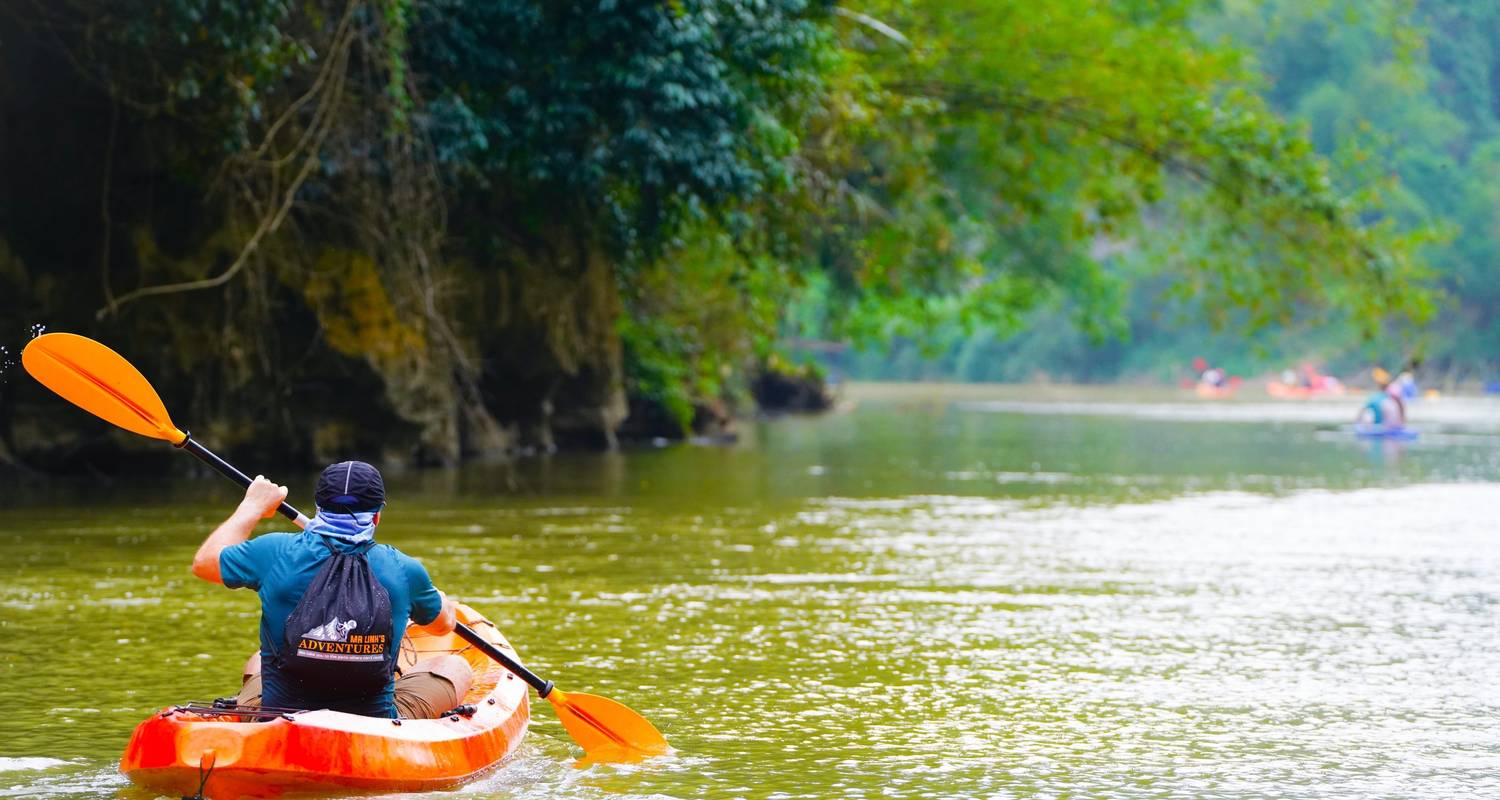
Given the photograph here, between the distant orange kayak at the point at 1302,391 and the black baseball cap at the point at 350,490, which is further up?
the black baseball cap at the point at 350,490

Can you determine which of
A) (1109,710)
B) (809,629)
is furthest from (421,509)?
(1109,710)

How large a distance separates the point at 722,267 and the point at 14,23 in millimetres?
12330

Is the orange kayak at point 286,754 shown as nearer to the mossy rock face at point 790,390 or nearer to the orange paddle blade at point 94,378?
the orange paddle blade at point 94,378

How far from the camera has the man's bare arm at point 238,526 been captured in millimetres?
5863

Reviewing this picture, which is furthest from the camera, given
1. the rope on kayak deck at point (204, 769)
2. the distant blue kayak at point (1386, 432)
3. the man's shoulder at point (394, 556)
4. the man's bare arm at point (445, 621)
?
the distant blue kayak at point (1386, 432)

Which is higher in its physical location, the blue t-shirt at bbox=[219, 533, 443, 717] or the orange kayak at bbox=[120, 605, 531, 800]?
the blue t-shirt at bbox=[219, 533, 443, 717]

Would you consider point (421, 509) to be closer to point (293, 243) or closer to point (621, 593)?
point (293, 243)

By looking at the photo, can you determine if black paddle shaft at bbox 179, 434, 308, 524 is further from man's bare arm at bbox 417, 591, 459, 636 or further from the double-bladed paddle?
man's bare arm at bbox 417, 591, 459, 636

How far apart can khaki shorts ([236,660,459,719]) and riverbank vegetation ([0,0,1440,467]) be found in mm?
7369

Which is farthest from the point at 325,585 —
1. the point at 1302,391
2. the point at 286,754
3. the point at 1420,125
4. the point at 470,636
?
the point at 1420,125

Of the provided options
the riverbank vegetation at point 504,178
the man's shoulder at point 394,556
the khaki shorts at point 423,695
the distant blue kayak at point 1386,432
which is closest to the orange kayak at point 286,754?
the khaki shorts at point 423,695

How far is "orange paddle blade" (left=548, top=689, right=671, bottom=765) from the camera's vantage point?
6719mm

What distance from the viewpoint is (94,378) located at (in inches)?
270

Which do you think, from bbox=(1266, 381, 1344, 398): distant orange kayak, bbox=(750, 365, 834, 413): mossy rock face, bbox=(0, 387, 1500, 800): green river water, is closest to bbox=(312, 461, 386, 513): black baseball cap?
bbox=(0, 387, 1500, 800): green river water
